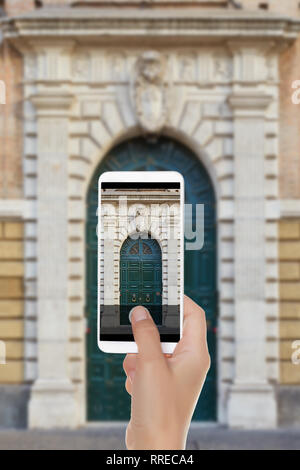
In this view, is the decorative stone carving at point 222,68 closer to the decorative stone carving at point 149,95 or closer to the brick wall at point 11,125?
the decorative stone carving at point 149,95

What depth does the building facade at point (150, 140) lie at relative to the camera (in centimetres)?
892

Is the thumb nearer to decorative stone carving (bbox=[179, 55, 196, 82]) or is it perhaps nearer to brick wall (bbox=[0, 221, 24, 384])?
brick wall (bbox=[0, 221, 24, 384])

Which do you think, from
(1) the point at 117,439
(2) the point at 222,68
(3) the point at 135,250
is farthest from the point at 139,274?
(2) the point at 222,68

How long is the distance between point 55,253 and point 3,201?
1200mm

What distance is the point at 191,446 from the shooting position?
8.20m

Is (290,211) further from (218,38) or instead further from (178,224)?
(178,224)

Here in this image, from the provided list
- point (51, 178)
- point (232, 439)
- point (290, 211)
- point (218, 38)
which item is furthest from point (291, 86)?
point (232, 439)

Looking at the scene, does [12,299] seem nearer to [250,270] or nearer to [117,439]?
[117,439]

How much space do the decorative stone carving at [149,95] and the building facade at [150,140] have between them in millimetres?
22

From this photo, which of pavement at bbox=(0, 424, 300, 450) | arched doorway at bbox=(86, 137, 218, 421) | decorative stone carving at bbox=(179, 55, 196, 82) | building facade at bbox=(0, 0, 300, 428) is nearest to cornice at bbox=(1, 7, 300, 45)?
building facade at bbox=(0, 0, 300, 428)

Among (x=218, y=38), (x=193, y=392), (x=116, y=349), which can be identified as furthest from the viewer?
(x=218, y=38)

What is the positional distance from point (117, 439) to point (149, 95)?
17.1 ft

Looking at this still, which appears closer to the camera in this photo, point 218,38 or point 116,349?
point 116,349

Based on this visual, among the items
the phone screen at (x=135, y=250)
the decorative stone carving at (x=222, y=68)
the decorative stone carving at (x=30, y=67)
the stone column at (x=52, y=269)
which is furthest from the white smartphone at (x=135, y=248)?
the decorative stone carving at (x=30, y=67)
